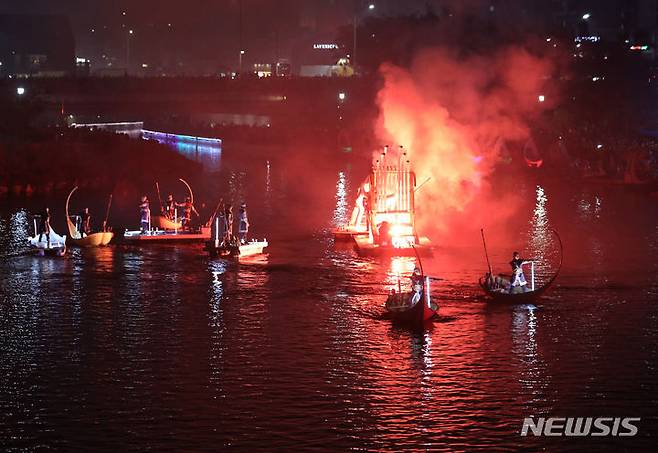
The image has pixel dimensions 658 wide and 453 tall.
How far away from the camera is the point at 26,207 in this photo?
276 ft

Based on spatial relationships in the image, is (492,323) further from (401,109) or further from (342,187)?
(342,187)

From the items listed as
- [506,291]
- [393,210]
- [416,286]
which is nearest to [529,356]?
[416,286]

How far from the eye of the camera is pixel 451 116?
7862cm

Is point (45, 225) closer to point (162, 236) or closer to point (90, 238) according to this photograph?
point (90, 238)

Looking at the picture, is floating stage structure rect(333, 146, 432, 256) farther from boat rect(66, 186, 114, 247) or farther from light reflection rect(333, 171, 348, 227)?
light reflection rect(333, 171, 348, 227)

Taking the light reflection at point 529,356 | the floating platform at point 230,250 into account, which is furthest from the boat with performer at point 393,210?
the light reflection at point 529,356

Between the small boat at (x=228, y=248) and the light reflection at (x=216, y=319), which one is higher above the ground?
the small boat at (x=228, y=248)

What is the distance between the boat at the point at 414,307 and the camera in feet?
144

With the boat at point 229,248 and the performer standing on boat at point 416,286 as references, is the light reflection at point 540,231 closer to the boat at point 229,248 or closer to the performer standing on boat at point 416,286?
the boat at point 229,248

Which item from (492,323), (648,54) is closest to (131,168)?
(492,323)

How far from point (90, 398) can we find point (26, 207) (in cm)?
5088

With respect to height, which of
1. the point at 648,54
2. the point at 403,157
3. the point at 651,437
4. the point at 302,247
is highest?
the point at 648,54

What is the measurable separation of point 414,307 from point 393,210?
16471 millimetres

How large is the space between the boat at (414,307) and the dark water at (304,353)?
64 centimetres
